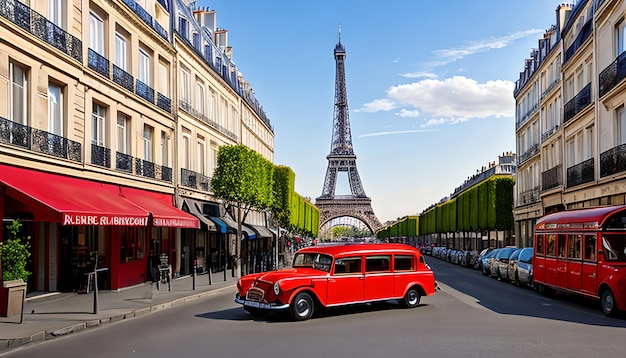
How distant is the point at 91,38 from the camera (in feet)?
71.7

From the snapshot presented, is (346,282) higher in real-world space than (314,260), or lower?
lower

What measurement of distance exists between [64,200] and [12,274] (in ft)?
9.67

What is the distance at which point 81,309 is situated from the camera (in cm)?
1677

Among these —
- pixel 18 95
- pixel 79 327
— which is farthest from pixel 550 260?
pixel 18 95

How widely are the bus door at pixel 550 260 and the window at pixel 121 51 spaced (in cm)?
1652

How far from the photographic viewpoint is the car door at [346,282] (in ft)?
49.8

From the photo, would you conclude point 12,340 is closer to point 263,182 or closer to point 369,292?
point 369,292

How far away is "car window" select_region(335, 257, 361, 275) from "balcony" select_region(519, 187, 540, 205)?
3100cm

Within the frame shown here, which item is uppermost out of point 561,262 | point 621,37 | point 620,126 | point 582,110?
point 621,37

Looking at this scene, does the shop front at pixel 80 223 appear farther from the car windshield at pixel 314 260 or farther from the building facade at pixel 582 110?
the building facade at pixel 582 110

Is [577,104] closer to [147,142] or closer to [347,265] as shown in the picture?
[147,142]

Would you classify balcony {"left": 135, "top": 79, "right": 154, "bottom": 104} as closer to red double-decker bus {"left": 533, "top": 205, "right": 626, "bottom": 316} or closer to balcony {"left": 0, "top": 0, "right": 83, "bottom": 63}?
balcony {"left": 0, "top": 0, "right": 83, "bottom": 63}

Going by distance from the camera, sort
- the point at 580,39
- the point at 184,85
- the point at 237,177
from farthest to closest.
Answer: the point at 237,177 < the point at 580,39 < the point at 184,85

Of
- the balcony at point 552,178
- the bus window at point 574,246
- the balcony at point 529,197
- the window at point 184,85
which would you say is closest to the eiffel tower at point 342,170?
the balcony at point 529,197
